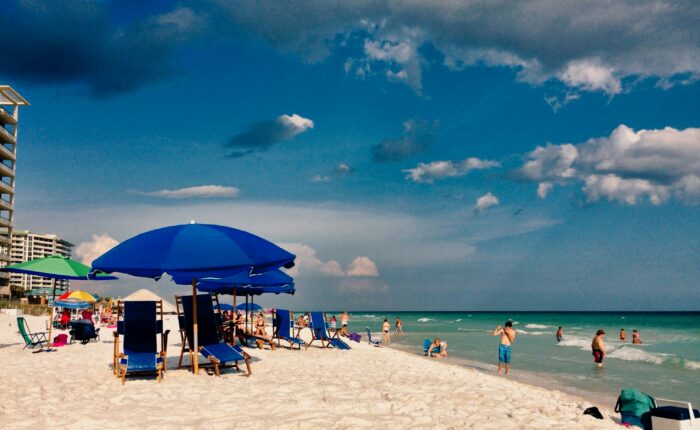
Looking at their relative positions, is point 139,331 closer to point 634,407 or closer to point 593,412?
point 593,412

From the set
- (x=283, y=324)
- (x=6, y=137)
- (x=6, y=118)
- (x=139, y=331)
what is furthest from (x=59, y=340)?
(x=6, y=118)

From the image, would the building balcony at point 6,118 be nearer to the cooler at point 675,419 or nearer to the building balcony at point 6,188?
the building balcony at point 6,188

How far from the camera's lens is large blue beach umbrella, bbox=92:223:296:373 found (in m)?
6.91

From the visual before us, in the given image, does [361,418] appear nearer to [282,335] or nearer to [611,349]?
[282,335]

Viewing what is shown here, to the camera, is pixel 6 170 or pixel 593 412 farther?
pixel 6 170

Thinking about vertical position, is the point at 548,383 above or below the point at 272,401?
below

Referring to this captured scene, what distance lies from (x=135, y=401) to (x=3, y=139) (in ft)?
197

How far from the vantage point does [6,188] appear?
2096 inches

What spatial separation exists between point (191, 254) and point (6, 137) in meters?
58.8

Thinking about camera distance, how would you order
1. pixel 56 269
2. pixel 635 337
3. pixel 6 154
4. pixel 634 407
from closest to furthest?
pixel 634 407 < pixel 56 269 < pixel 635 337 < pixel 6 154

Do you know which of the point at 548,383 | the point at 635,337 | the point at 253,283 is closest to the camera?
the point at 253,283

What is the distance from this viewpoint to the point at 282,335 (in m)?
13.0

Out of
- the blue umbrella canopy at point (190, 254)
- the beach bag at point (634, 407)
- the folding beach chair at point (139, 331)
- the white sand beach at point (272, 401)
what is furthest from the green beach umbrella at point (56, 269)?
the beach bag at point (634, 407)

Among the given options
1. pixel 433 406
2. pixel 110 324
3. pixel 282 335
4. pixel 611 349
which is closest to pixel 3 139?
pixel 110 324
